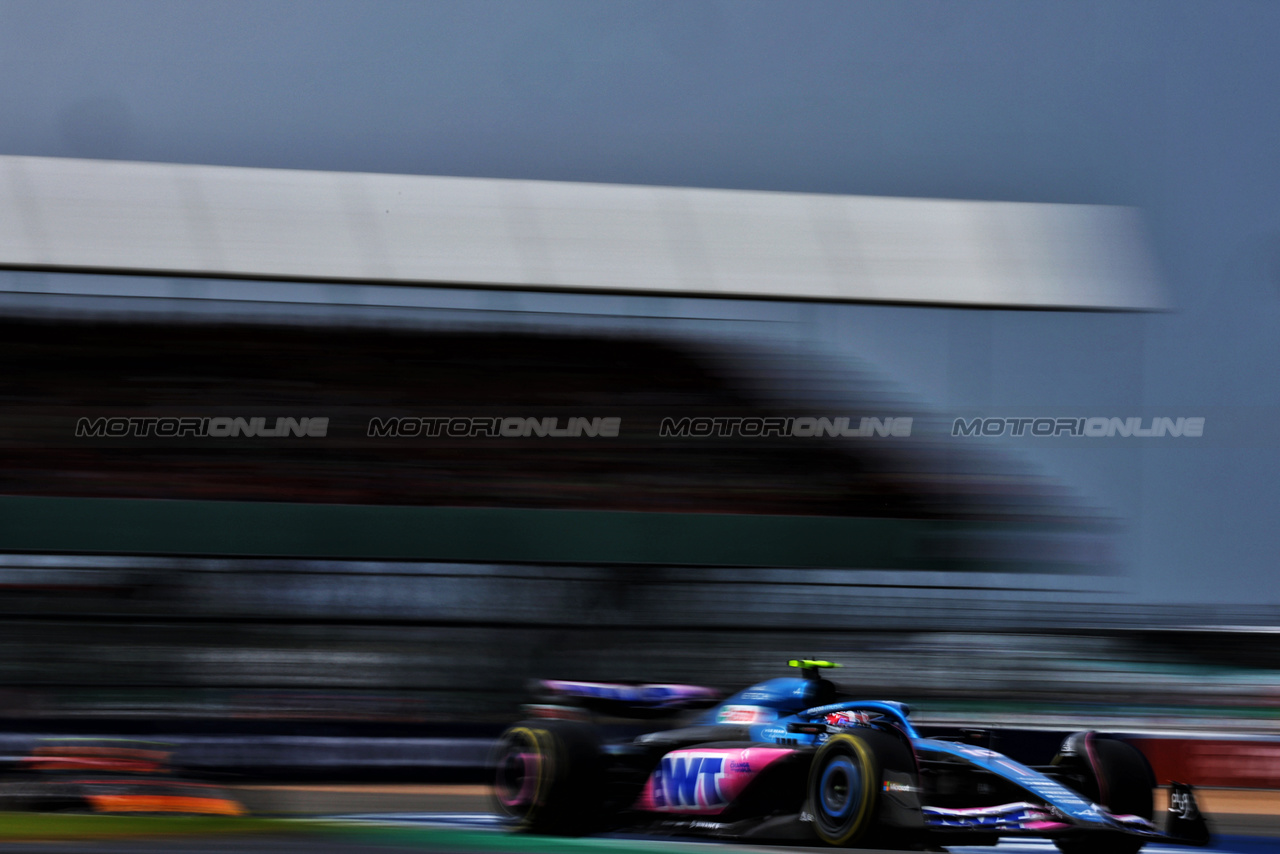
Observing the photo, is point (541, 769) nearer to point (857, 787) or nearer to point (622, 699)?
point (622, 699)

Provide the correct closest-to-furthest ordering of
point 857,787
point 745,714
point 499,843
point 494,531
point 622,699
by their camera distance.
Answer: point 857,787 → point 499,843 → point 745,714 → point 622,699 → point 494,531

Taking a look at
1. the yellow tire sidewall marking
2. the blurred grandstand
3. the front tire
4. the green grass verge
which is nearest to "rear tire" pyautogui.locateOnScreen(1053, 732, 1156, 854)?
the front tire

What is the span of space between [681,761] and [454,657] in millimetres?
3406

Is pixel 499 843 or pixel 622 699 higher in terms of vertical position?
pixel 622 699

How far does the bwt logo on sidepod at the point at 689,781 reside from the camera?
3719mm

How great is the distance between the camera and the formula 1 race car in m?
3.25

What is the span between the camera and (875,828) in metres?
3.15

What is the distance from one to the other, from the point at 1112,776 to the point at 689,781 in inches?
51.7

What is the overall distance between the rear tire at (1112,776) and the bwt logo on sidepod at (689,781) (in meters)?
1.13

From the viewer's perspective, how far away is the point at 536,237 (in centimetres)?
970

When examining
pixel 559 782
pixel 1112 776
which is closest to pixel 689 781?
pixel 559 782

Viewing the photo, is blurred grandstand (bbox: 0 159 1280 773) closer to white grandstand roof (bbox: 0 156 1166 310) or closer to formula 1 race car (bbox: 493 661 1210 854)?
white grandstand roof (bbox: 0 156 1166 310)

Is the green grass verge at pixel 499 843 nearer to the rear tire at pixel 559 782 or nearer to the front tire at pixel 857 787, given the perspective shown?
the rear tire at pixel 559 782

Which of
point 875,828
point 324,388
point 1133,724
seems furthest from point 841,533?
point 875,828
